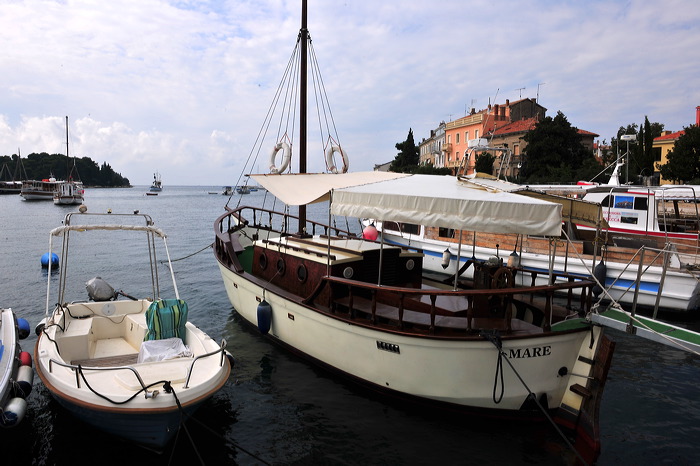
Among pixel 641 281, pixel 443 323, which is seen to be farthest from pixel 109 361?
pixel 641 281

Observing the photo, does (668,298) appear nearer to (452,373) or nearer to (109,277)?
(452,373)

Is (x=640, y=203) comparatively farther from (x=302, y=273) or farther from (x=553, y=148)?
(x=553, y=148)

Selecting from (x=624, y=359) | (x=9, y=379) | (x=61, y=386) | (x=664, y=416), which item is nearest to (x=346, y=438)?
(x=61, y=386)

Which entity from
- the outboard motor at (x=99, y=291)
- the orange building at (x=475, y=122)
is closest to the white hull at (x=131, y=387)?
the outboard motor at (x=99, y=291)

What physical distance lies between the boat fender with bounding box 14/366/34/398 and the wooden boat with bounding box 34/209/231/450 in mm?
322

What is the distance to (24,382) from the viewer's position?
702 cm

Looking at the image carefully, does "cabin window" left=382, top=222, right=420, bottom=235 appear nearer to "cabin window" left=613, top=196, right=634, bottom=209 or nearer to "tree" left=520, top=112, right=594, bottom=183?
"cabin window" left=613, top=196, right=634, bottom=209

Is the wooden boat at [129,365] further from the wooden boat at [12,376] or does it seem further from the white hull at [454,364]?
the white hull at [454,364]

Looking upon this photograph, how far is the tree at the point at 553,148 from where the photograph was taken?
162ft

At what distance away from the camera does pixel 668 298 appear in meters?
14.0

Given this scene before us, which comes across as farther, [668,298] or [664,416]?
[668,298]

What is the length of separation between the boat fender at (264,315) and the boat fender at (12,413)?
4622mm

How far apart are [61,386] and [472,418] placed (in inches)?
250

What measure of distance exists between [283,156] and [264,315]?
469 cm
